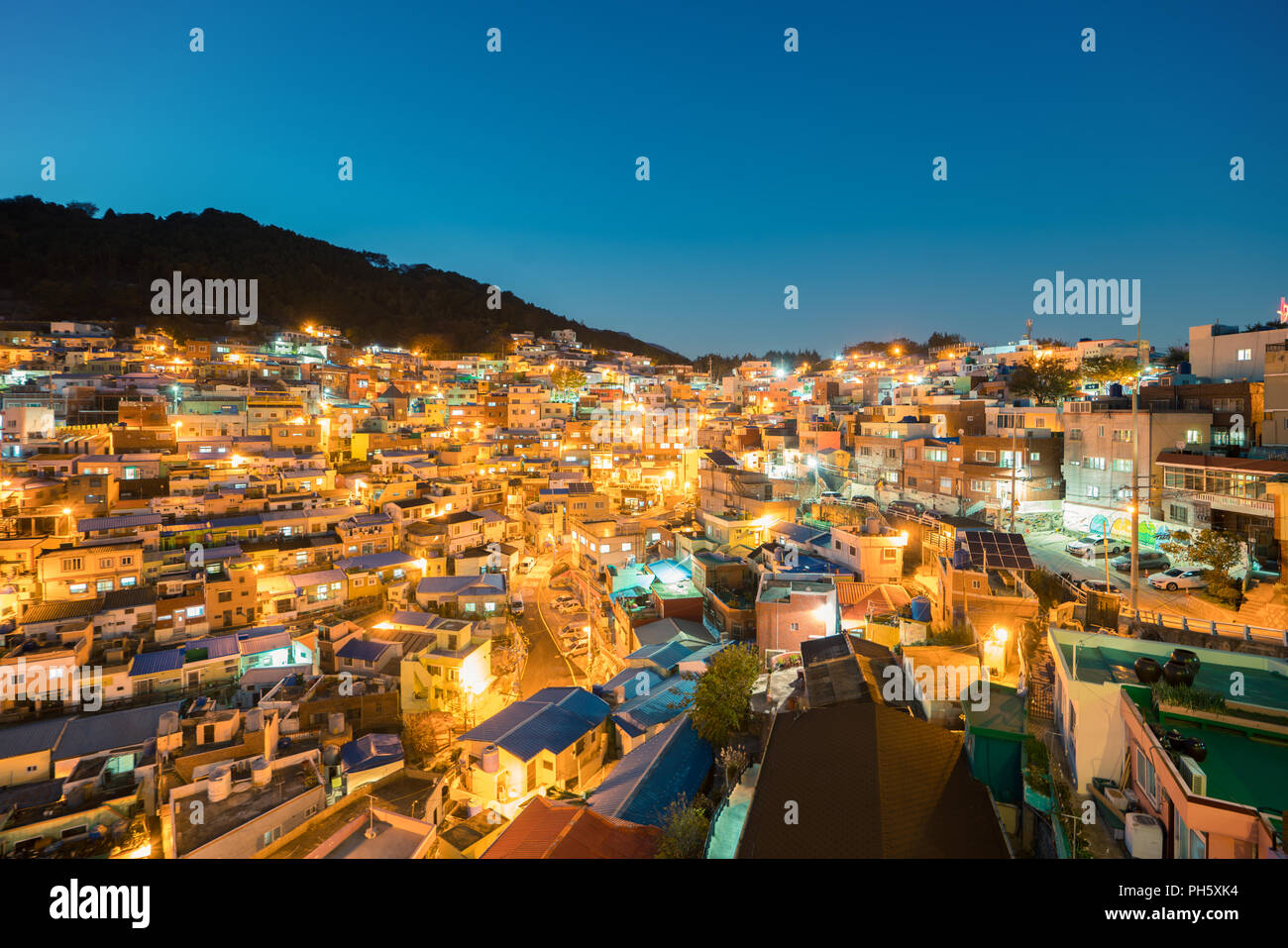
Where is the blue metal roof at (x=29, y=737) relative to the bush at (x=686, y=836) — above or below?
below

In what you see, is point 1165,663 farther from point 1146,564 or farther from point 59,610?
point 59,610

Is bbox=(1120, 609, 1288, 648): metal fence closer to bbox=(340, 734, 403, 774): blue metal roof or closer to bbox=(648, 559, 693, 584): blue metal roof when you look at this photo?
bbox=(648, 559, 693, 584): blue metal roof

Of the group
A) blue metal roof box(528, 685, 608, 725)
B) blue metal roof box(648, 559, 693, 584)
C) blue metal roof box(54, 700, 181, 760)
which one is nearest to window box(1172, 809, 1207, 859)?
blue metal roof box(528, 685, 608, 725)

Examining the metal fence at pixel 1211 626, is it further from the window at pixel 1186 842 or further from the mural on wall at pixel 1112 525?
the mural on wall at pixel 1112 525

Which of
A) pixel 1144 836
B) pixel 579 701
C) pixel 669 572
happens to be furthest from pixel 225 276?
pixel 1144 836

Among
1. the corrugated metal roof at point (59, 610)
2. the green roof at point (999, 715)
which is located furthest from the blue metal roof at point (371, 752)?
the green roof at point (999, 715)
